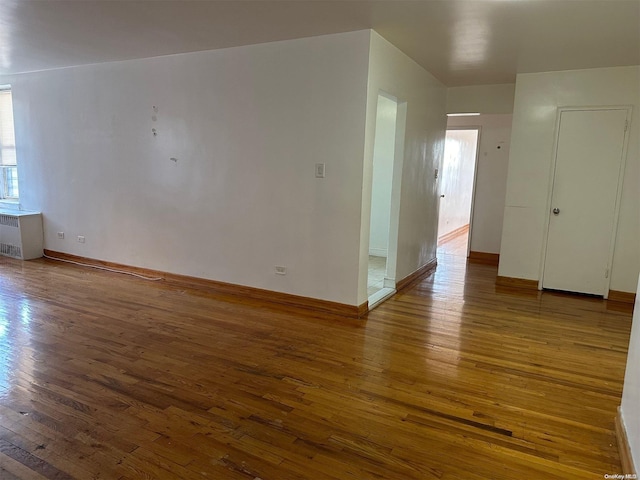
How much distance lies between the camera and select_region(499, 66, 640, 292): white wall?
4.51 meters

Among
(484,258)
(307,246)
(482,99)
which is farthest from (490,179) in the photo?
(307,246)

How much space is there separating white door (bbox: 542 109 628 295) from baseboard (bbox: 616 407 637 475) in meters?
3.00

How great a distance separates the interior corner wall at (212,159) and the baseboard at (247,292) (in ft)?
0.22

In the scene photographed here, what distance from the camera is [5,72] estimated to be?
5.82 m

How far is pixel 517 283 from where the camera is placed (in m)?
5.20

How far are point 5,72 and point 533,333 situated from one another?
7.27 metres

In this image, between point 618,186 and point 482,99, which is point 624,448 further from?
point 482,99

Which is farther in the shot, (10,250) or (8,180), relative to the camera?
(8,180)

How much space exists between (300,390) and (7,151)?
647cm

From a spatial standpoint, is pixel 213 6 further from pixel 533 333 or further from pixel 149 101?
pixel 533 333

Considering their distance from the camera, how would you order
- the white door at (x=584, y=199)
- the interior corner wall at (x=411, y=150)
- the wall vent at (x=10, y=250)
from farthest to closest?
the wall vent at (x=10, y=250), the white door at (x=584, y=199), the interior corner wall at (x=411, y=150)

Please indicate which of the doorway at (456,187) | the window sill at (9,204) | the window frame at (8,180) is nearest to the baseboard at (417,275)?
the doorway at (456,187)

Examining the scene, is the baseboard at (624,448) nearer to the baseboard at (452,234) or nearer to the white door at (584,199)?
the white door at (584,199)

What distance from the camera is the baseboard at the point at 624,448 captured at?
185 cm
